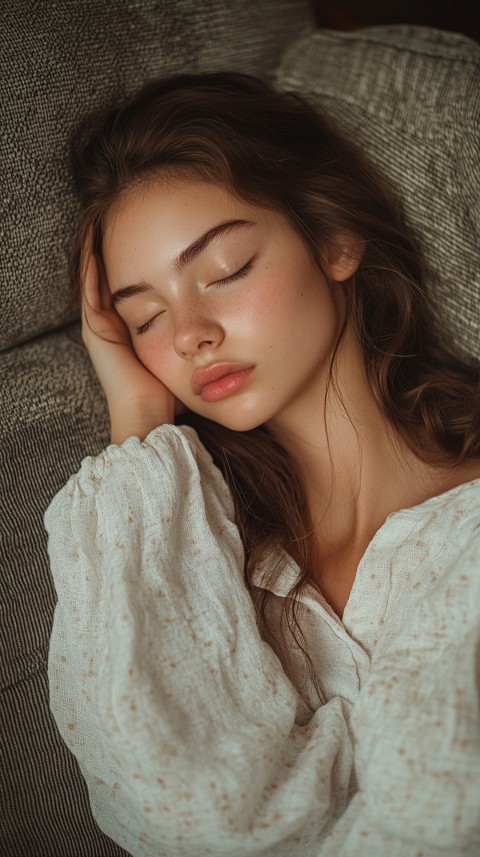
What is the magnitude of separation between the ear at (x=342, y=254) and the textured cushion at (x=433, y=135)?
0.15 meters

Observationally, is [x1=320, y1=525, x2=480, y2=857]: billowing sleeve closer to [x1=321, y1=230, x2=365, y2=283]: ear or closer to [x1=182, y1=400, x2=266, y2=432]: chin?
[x1=182, y1=400, x2=266, y2=432]: chin

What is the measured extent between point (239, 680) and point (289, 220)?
84 centimetres

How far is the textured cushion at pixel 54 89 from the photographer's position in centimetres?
134

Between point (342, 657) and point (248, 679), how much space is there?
228 mm

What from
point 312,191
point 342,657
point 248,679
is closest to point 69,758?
point 248,679

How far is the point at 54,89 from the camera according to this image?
4.51 feet

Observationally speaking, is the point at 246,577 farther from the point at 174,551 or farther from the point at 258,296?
the point at 258,296

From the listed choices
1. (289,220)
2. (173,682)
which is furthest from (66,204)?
(173,682)

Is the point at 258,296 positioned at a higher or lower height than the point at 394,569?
higher

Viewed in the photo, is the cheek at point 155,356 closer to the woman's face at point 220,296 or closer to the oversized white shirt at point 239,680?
the woman's face at point 220,296

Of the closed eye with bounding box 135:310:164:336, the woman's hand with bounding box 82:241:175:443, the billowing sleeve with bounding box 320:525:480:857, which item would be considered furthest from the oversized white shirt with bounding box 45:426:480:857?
the closed eye with bounding box 135:310:164:336

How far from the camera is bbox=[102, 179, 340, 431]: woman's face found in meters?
1.25

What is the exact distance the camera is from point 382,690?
1042mm

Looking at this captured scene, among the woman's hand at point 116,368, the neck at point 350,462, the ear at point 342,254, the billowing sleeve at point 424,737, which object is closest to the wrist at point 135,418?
the woman's hand at point 116,368
